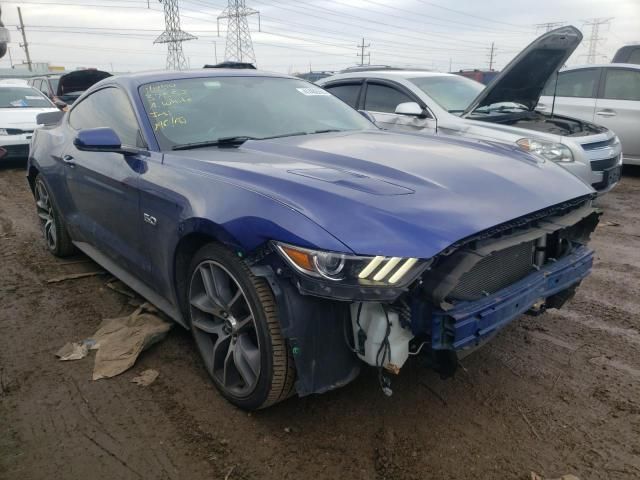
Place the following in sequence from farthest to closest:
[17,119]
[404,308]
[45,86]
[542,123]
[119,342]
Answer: [45,86], [17,119], [542,123], [119,342], [404,308]

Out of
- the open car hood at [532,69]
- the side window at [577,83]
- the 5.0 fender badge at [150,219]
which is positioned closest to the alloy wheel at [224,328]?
the 5.0 fender badge at [150,219]

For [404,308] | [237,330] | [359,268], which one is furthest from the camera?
[237,330]

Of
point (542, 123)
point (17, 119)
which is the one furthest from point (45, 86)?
point (542, 123)

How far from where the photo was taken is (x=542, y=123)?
619 centimetres

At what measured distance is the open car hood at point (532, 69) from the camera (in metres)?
5.17

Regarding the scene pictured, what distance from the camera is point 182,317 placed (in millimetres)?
2844

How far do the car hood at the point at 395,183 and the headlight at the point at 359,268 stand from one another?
0.12 feet

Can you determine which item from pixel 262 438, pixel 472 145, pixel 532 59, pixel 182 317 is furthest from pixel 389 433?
pixel 532 59

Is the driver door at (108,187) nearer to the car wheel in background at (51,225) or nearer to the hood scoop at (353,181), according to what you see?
the car wheel in background at (51,225)

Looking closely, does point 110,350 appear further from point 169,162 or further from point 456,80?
point 456,80

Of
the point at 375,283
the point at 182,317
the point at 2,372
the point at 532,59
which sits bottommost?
the point at 2,372

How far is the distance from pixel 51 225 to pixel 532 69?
5.00 m

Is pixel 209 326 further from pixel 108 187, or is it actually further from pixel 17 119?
pixel 17 119

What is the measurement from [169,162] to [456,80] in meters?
5.34
